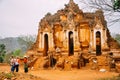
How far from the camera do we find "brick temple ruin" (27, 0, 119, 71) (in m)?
34.8

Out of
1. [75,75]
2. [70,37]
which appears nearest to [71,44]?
[70,37]

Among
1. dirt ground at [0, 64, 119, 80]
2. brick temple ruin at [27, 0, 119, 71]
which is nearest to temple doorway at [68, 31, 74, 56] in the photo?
brick temple ruin at [27, 0, 119, 71]

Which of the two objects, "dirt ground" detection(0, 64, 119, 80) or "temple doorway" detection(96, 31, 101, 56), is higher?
"temple doorway" detection(96, 31, 101, 56)

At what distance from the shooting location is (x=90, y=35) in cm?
3544

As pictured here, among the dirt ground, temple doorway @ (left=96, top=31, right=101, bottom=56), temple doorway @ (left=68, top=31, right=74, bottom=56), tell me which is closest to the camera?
the dirt ground

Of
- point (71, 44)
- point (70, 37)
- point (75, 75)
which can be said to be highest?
point (70, 37)

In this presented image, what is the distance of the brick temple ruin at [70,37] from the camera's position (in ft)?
114

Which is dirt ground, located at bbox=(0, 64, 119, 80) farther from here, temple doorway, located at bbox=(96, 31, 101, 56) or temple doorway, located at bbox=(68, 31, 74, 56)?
temple doorway, located at bbox=(68, 31, 74, 56)

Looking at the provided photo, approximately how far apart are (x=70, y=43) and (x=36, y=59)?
15.5ft

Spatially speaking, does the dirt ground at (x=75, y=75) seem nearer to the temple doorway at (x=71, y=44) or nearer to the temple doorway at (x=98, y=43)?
the temple doorway at (x=98, y=43)

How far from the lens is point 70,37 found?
37.9 metres

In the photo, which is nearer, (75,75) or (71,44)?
(75,75)

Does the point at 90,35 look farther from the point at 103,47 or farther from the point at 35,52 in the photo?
the point at 35,52

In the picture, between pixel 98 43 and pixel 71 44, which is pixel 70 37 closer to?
pixel 71 44
